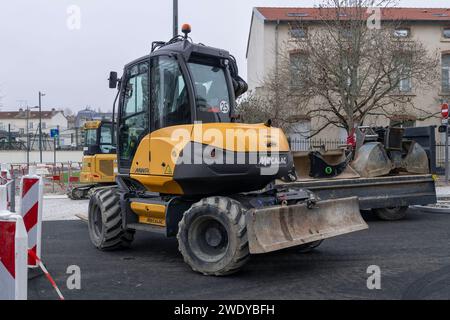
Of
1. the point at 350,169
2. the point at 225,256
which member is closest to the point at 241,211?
the point at 225,256

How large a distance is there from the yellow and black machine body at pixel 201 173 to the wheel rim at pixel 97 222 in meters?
0.08

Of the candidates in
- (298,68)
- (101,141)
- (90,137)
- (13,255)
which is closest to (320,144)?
(298,68)

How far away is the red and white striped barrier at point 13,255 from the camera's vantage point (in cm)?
375

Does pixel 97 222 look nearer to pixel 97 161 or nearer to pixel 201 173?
pixel 201 173

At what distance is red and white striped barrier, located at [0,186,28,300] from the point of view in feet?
12.3

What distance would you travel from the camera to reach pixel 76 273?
6711 mm

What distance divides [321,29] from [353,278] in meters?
18.2

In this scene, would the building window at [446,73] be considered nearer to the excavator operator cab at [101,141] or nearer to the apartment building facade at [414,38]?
the apartment building facade at [414,38]

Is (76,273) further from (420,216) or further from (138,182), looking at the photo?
(420,216)

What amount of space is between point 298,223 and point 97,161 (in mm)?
9593

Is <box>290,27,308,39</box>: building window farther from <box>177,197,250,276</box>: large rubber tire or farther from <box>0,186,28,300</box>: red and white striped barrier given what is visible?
<box>0,186,28,300</box>: red and white striped barrier

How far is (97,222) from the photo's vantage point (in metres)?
8.40

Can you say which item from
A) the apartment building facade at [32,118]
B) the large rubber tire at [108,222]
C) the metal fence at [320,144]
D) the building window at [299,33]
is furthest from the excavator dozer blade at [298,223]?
the apartment building facade at [32,118]
